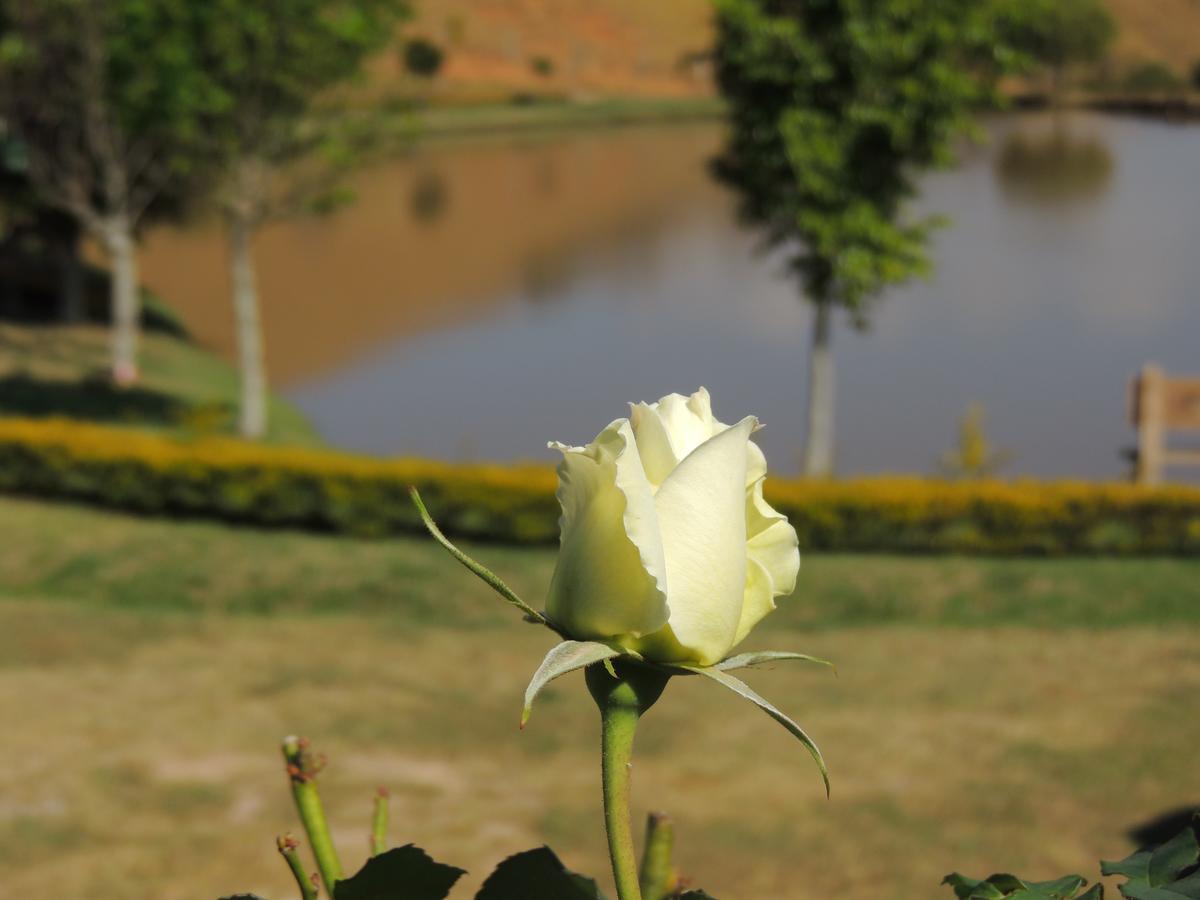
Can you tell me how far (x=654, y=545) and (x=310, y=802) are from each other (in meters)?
0.30

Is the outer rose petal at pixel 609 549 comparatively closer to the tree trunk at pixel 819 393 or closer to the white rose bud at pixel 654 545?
the white rose bud at pixel 654 545

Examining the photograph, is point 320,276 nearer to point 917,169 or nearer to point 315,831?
point 917,169

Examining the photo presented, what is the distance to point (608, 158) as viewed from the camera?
7419 cm

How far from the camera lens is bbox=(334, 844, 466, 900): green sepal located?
869 mm

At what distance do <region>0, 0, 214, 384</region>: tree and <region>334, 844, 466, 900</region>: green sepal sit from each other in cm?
1745

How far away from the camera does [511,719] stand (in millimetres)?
10195

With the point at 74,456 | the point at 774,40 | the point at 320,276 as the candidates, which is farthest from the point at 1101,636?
the point at 320,276

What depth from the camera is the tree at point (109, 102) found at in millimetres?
17359

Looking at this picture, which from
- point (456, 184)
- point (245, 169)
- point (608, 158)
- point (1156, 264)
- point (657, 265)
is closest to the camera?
point (245, 169)

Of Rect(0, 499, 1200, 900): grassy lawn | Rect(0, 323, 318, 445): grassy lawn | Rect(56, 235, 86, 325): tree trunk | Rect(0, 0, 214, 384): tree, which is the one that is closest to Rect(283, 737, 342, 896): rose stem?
Rect(0, 499, 1200, 900): grassy lawn

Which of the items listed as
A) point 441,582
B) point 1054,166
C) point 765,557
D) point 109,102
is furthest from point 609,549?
point 1054,166

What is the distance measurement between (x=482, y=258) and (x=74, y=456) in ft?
97.3

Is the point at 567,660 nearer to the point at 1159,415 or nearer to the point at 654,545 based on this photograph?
the point at 654,545

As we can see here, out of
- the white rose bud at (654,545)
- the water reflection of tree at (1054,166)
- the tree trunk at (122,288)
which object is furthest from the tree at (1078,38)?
the white rose bud at (654,545)
